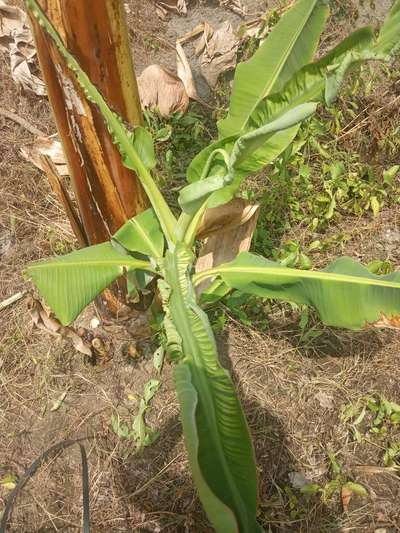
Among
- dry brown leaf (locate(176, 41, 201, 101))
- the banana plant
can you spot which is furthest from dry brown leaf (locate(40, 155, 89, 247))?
dry brown leaf (locate(176, 41, 201, 101))

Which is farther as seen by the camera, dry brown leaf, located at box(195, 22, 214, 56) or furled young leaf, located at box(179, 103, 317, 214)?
dry brown leaf, located at box(195, 22, 214, 56)

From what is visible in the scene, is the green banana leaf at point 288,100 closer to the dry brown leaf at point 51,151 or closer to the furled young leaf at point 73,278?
the furled young leaf at point 73,278

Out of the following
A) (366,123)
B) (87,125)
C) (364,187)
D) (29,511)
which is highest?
(87,125)

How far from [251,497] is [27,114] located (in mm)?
1995

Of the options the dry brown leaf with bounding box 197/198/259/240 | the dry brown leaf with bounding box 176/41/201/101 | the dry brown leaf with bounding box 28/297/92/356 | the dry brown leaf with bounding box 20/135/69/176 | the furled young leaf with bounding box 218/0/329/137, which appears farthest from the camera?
the dry brown leaf with bounding box 176/41/201/101

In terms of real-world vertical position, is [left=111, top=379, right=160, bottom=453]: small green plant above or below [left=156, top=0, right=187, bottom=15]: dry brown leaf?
below

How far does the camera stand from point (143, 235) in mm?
1348

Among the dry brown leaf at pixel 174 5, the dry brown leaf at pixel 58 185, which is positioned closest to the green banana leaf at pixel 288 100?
the dry brown leaf at pixel 58 185

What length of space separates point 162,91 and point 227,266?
1.07m

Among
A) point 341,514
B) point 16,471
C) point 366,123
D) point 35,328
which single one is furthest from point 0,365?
point 366,123

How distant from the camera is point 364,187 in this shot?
1.95m

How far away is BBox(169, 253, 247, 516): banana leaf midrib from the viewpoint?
3.03 feet

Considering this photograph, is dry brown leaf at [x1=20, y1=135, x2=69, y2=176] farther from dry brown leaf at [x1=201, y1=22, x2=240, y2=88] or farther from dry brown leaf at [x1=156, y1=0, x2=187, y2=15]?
dry brown leaf at [x1=156, y1=0, x2=187, y2=15]

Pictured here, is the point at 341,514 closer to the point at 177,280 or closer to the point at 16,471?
the point at 177,280
